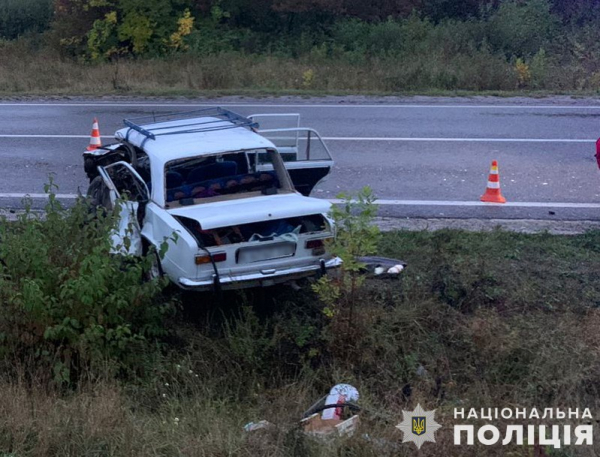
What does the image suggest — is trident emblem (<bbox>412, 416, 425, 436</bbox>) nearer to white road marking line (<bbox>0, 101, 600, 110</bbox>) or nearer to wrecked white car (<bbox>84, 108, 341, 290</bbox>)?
wrecked white car (<bbox>84, 108, 341, 290</bbox>)

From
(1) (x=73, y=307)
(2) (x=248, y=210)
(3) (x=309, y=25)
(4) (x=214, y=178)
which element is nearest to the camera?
(1) (x=73, y=307)

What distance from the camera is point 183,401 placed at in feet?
18.4

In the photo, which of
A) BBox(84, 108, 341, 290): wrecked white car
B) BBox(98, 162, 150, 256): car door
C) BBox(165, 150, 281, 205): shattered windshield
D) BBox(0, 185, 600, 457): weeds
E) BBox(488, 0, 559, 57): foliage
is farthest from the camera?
BBox(488, 0, 559, 57): foliage

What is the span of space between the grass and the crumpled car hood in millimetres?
719

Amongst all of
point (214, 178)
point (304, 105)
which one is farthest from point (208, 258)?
point (304, 105)

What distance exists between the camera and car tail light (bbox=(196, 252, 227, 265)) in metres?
6.24

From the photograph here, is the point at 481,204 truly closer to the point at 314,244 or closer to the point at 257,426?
the point at 314,244

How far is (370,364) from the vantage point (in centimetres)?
626

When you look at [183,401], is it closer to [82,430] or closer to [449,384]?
[82,430]

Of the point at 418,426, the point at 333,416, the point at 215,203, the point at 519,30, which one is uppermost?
the point at 519,30

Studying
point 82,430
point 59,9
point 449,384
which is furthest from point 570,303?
point 59,9

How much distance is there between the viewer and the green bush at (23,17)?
105ft

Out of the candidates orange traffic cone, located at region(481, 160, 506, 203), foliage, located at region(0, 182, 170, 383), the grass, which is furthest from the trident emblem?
orange traffic cone, located at region(481, 160, 506, 203)

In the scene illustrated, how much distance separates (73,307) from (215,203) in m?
1.48
